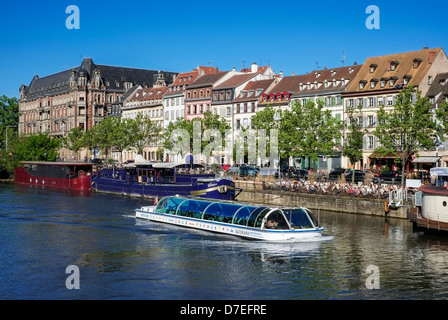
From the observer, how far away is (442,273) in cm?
3247

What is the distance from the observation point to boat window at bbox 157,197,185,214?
48.9 m

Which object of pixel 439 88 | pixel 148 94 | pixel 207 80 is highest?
pixel 207 80

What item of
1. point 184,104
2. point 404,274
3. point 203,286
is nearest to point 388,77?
point 184,104

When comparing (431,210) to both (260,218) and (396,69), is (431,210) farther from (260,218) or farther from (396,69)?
(396,69)

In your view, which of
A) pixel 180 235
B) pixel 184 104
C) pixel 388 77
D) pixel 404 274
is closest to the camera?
pixel 404 274

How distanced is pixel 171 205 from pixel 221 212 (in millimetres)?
6732

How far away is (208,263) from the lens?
113 ft

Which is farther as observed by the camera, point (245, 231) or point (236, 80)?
point (236, 80)

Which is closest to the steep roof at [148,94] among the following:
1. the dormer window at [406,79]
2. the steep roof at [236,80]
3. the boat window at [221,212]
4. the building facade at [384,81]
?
the steep roof at [236,80]

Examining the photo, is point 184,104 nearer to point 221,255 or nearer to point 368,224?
point 368,224

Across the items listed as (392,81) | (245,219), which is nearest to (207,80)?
(392,81)

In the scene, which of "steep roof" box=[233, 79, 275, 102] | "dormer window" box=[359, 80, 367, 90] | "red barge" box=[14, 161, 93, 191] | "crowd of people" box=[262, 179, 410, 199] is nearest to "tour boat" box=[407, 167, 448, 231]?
"crowd of people" box=[262, 179, 410, 199]

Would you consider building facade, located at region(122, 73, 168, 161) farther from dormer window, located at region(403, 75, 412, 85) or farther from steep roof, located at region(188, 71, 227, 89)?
dormer window, located at region(403, 75, 412, 85)
